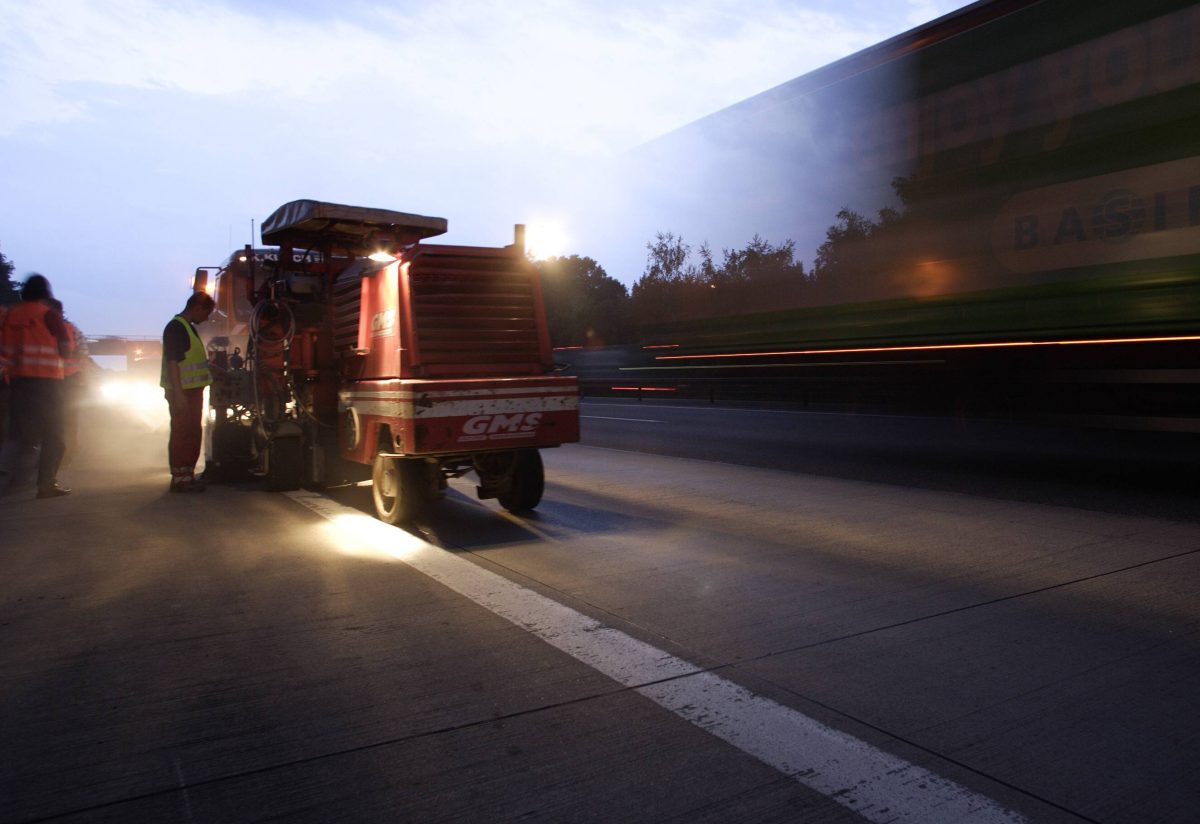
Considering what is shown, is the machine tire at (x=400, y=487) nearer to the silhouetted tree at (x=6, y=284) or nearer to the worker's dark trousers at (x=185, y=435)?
the worker's dark trousers at (x=185, y=435)

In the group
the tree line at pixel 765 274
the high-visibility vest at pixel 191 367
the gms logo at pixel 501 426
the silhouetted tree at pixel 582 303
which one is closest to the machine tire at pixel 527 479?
the gms logo at pixel 501 426

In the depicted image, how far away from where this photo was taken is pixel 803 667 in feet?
12.5

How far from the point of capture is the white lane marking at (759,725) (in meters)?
2.67

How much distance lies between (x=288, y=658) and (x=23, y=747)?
1.08m

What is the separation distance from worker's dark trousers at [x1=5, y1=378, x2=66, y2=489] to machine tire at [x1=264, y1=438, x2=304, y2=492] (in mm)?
2019

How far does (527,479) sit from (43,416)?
4815 millimetres

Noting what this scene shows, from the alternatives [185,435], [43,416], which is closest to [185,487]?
[185,435]

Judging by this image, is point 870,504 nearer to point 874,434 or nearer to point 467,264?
point 467,264

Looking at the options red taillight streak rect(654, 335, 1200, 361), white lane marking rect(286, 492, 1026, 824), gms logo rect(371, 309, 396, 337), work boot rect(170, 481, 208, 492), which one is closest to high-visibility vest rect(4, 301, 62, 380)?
work boot rect(170, 481, 208, 492)

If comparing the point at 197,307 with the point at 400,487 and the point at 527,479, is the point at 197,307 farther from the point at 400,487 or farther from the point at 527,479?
the point at 527,479

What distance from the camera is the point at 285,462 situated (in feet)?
28.3

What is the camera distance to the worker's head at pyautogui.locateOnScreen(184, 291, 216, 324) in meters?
9.03

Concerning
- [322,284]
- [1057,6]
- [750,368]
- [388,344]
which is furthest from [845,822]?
[750,368]

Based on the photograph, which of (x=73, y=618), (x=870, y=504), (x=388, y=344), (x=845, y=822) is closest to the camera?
(x=845, y=822)
